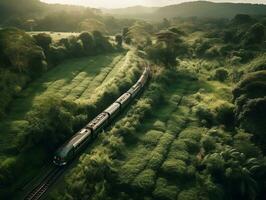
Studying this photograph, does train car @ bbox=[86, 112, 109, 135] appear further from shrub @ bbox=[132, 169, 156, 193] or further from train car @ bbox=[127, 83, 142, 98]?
train car @ bbox=[127, 83, 142, 98]

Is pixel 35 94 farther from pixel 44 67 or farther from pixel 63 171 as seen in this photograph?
pixel 63 171

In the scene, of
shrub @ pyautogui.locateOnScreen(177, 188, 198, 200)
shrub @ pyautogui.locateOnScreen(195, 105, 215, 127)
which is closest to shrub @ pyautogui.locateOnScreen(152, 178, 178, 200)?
shrub @ pyautogui.locateOnScreen(177, 188, 198, 200)

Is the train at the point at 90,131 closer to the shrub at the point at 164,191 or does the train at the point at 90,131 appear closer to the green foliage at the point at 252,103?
the shrub at the point at 164,191

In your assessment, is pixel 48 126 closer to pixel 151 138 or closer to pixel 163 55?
pixel 151 138

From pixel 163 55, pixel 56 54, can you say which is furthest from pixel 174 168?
pixel 56 54

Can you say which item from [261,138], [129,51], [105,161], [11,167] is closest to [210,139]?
[261,138]

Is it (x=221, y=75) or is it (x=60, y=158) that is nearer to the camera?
(x=60, y=158)

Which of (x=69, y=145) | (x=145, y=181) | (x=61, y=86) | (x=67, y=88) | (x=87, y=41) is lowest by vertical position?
(x=61, y=86)
